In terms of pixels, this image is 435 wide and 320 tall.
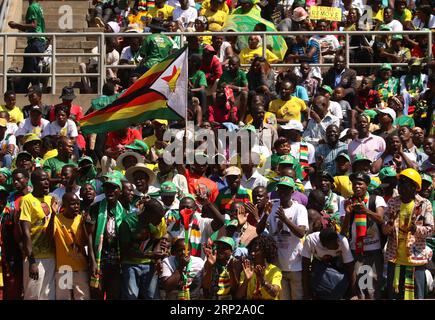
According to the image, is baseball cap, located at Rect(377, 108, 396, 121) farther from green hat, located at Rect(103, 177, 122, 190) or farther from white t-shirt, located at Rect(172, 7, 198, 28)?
green hat, located at Rect(103, 177, 122, 190)

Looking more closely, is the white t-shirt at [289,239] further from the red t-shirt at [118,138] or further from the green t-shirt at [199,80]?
the green t-shirt at [199,80]

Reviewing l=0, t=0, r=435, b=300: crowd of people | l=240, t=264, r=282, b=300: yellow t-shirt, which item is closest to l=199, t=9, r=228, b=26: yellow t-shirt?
l=0, t=0, r=435, b=300: crowd of people

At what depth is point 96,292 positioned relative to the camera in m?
18.0

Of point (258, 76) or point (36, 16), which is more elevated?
point (36, 16)

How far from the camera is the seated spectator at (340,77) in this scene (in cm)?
2358

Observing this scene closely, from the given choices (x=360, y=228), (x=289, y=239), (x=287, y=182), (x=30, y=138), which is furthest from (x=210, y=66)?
(x=360, y=228)

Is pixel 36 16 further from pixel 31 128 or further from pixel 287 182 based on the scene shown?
pixel 287 182

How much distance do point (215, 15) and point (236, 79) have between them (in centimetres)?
315

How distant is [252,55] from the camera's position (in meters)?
24.6

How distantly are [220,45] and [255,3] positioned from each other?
1610 millimetres

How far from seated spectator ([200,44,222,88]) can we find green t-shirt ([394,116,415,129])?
2752 millimetres

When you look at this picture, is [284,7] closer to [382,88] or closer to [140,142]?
[382,88]

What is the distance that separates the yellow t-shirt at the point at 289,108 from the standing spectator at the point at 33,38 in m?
4.34

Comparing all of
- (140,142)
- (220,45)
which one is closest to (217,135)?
(140,142)
